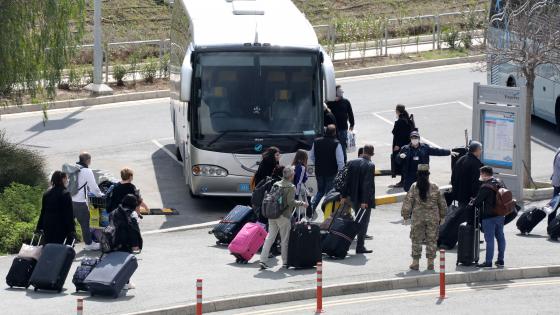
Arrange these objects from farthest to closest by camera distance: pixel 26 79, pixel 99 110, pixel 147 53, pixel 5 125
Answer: pixel 147 53 < pixel 99 110 < pixel 5 125 < pixel 26 79

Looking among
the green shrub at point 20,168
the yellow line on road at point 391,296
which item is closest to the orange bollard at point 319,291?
the yellow line on road at point 391,296

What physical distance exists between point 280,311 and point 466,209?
13.1 feet

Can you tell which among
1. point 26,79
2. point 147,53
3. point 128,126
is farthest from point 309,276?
point 147,53

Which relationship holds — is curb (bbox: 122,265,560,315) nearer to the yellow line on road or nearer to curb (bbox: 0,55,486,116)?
the yellow line on road

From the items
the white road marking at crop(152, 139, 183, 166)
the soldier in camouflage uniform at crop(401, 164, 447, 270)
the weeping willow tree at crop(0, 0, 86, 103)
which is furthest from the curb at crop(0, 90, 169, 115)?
the soldier in camouflage uniform at crop(401, 164, 447, 270)

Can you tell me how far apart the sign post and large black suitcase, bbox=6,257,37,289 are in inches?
386

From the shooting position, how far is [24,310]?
16.4m

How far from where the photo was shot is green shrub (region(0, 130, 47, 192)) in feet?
76.6

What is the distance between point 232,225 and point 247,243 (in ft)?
4.78

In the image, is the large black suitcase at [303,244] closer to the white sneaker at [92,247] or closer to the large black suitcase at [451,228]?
the large black suitcase at [451,228]

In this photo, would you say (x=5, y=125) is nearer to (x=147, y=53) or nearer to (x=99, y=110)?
(x=99, y=110)

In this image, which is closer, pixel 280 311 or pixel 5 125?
pixel 280 311

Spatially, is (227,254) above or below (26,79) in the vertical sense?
below

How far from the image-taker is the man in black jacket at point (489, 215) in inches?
723
